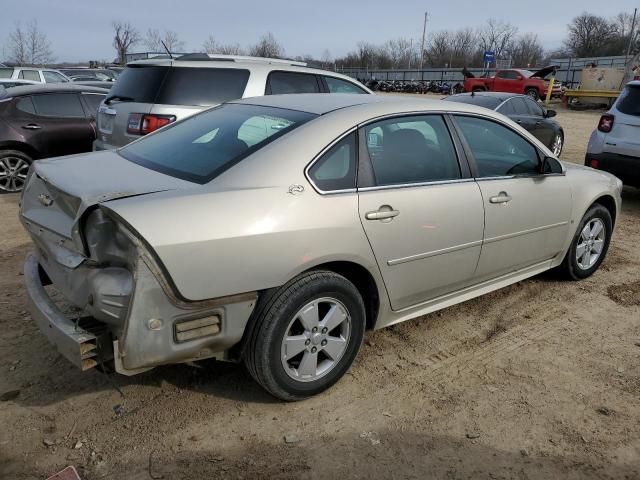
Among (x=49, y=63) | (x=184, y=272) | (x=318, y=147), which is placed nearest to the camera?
(x=184, y=272)

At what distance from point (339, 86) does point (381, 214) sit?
15.3 feet

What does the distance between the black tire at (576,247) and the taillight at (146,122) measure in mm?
4137

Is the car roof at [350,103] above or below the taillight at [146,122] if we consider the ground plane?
above

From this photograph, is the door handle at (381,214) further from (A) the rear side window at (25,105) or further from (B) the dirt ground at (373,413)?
(A) the rear side window at (25,105)

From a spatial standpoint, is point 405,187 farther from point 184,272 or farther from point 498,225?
point 184,272

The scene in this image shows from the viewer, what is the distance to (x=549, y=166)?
165 inches

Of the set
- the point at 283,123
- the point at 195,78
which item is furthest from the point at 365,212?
the point at 195,78

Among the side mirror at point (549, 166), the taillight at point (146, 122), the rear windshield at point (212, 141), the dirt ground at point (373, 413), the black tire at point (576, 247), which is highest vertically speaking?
the rear windshield at point (212, 141)

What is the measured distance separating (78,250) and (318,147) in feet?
4.31

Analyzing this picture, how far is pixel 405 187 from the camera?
3258 millimetres

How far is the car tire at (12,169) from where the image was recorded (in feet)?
25.1

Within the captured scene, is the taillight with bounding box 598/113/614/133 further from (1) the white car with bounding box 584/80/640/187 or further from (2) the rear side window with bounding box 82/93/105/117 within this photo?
(2) the rear side window with bounding box 82/93/105/117

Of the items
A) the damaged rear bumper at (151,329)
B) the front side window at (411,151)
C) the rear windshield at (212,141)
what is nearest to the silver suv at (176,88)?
the rear windshield at (212,141)

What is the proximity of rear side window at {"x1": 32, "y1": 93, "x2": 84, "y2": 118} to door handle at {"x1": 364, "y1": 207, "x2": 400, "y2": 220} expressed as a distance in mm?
6765
